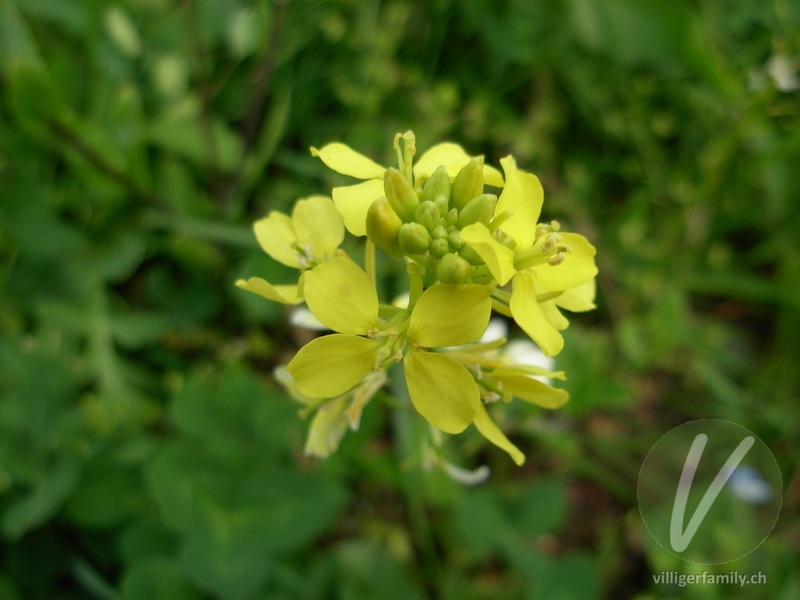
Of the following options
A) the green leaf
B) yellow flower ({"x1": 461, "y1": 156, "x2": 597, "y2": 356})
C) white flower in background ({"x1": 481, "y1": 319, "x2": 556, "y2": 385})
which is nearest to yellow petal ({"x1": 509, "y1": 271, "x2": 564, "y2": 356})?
yellow flower ({"x1": 461, "y1": 156, "x2": 597, "y2": 356})

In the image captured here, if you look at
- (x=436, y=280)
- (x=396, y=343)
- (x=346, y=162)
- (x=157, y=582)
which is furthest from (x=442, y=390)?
(x=157, y=582)

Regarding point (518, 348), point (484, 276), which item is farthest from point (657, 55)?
point (484, 276)

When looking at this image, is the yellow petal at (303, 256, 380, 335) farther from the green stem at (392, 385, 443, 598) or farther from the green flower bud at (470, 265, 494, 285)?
the green stem at (392, 385, 443, 598)

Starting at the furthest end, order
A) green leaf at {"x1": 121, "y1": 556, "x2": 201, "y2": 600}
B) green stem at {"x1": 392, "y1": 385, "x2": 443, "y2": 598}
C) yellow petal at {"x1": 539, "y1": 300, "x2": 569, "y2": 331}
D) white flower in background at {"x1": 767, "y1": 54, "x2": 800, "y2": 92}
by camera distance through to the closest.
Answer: white flower in background at {"x1": 767, "y1": 54, "x2": 800, "y2": 92}
green stem at {"x1": 392, "y1": 385, "x2": 443, "y2": 598}
green leaf at {"x1": 121, "y1": 556, "x2": 201, "y2": 600}
yellow petal at {"x1": 539, "y1": 300, "x2": 569, "y2": 331}

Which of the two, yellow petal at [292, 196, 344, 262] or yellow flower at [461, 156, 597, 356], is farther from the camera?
yellow petal at [292, 196, 344, 262]

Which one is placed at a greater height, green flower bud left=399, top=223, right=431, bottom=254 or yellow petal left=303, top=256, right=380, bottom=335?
green flower bud left=399, top=223, right=431, bottom=254
